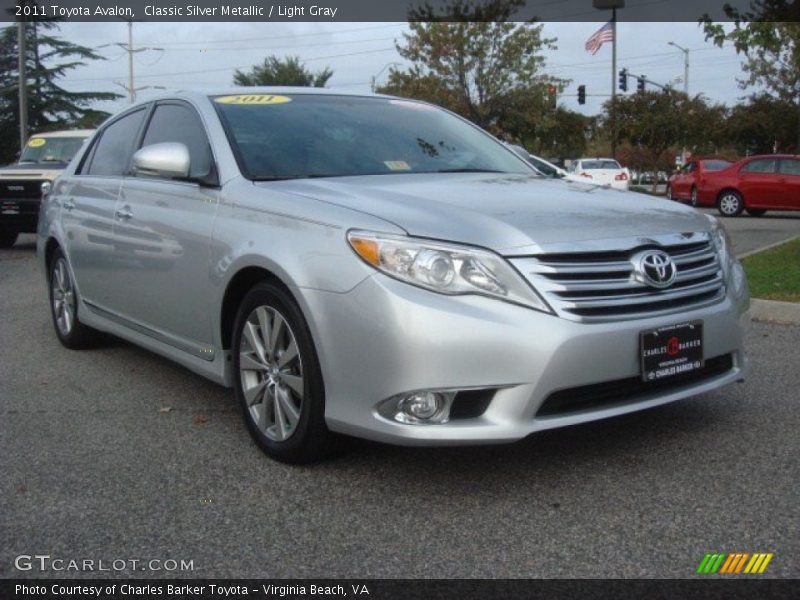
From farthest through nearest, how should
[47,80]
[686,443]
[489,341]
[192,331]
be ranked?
1. [47,80]
2. [192,331]
3. [686,443]
4. [489,341]

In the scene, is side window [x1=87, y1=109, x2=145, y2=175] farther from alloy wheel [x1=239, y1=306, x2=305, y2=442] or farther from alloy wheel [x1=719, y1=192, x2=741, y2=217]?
alloy wheel [x1=719, y1=192, x2=741, y2=217]

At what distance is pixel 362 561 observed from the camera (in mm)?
2854

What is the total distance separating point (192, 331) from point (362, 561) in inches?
70.7

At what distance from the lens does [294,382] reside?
356 centimetres

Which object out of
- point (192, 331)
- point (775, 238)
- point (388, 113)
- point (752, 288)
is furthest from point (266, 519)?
point (775, 238)

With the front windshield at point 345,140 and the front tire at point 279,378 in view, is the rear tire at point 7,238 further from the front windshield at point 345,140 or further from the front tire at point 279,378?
the front tire at point 279,378

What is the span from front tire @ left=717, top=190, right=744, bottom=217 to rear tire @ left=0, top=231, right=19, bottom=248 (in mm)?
15316

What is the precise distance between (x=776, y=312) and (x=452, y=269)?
4512 millimetres

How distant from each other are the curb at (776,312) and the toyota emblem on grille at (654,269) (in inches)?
143

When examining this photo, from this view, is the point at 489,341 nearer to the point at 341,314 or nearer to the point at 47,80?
the point at 341,314

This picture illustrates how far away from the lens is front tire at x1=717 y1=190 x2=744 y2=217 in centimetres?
2092

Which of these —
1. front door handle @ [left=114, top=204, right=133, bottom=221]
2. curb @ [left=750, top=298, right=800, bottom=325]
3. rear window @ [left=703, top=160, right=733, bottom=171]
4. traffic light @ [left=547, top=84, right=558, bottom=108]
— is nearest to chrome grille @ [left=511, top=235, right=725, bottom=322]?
front door handle @ [left=114, top=204, right=133, bottom=221]

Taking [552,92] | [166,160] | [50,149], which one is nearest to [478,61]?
[552,92]
